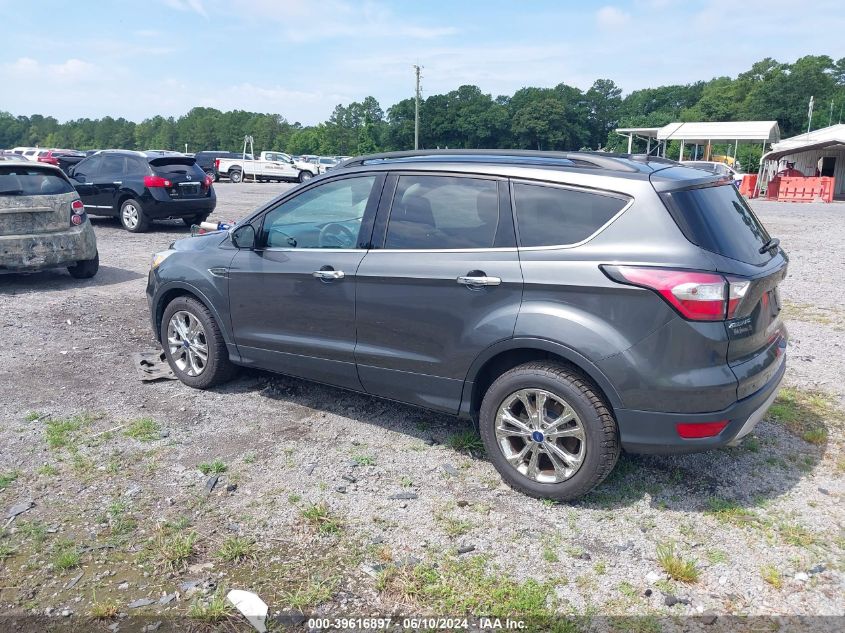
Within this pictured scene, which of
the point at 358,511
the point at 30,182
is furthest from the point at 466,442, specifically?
the point at 30,182

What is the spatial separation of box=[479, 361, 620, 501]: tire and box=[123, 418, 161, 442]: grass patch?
229 centimetres

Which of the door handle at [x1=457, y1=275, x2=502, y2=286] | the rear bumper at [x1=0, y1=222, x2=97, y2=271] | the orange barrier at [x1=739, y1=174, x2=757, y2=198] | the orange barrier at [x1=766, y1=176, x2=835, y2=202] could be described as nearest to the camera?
the door handle at [x1=457, y1=275, x2=502, y2=286]

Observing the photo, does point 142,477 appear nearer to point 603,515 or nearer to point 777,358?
point 603,515

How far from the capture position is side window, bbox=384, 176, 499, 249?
159 inches

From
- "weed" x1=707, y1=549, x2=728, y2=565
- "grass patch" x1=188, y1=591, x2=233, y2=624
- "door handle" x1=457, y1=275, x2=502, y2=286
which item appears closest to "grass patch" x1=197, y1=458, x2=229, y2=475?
"grass patch" x1=188, y1=591, x2=233, y2=624

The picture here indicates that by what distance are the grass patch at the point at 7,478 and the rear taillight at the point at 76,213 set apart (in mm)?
5769

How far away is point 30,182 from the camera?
875 cm

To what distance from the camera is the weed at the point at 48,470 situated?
4.17 meters

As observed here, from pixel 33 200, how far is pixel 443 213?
22.0ft

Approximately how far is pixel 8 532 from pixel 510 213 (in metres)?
3.16

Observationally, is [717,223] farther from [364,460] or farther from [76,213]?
[76,213]

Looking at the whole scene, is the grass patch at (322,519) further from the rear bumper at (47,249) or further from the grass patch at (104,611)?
the rear bumper at (47,249)

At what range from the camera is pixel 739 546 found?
11.3 feet

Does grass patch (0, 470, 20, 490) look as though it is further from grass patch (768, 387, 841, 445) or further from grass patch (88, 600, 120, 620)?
grass patch (768, 387, 841, 445)
